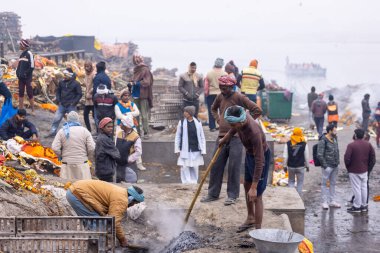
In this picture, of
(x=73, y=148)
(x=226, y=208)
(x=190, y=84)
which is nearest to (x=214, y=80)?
(x=190, y=84)

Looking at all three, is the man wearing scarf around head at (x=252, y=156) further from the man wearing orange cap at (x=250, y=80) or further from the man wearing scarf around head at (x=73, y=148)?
the man wearing orange cap at (x=250, y=80)

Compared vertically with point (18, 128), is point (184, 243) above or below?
below

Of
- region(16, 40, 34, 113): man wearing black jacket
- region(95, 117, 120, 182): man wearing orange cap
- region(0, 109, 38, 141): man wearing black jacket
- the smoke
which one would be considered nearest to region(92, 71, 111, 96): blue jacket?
region(0, 109, 38, 141): man wearing black jacket

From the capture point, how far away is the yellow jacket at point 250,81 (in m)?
13.1

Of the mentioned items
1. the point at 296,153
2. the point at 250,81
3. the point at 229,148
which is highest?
the point at 250,81

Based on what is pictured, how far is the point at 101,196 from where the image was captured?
21.8 feet

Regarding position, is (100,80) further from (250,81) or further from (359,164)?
(359,164)

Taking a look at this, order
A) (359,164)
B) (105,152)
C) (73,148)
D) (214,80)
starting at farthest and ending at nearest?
(214,80) < (359,164) < (73,148) < (105,152)

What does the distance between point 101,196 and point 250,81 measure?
7194mm

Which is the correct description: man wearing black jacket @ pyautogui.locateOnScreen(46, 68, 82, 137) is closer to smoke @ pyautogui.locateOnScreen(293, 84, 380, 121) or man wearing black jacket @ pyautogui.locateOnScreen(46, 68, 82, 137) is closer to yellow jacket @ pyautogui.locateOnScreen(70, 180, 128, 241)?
yellow jacket @ pyautogui.locateOnScreen(70, 180, 128, 241)

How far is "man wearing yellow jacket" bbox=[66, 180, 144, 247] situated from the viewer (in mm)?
6477

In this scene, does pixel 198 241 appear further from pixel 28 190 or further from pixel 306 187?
pixel 306 187

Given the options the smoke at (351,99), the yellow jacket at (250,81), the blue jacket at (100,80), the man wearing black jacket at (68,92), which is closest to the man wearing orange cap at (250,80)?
the yellow jacket at (250,81)

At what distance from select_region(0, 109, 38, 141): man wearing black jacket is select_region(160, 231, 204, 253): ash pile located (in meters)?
4.69
